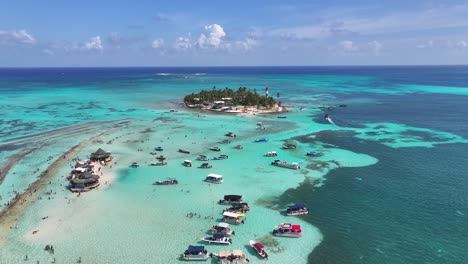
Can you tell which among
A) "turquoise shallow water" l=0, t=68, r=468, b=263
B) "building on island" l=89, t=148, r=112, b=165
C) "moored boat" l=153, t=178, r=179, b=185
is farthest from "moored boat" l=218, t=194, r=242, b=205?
"building on island" l=89, t=148, r=112, b=165

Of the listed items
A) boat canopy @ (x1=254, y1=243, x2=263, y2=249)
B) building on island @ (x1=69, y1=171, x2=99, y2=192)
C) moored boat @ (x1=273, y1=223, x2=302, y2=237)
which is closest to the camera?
boat canopy @ (x1=254, y1=243, x2=263, y2=249)

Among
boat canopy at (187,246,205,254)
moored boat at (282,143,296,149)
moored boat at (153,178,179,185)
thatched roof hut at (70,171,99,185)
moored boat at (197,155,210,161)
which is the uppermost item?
thatched roof hut at (70,171,99,185)

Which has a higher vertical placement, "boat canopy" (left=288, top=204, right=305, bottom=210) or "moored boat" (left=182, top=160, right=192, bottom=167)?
"moored boat" (left=182, top=160, right=192, bottom=167)

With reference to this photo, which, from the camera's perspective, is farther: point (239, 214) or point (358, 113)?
point (358, 113)

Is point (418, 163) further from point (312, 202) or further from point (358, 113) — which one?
point (358, 113)

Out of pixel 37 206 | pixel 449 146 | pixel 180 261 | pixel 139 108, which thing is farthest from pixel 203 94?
pixel 180 261

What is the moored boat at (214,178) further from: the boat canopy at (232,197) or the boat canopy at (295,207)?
the boat canopy at (295,207)

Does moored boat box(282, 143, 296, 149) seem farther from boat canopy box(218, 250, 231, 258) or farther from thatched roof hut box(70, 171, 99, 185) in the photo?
boat canopy box(218, 250, 231, 258)
